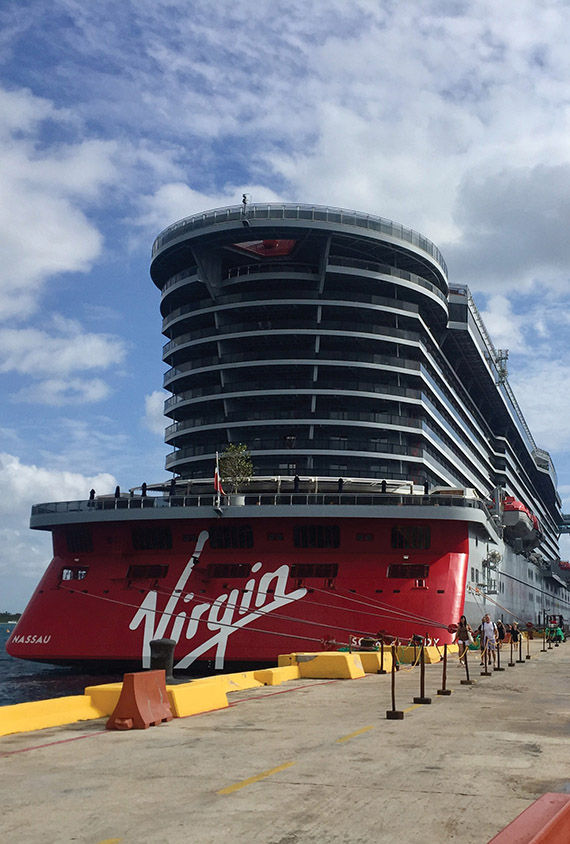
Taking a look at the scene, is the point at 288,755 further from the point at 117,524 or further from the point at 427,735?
the point at 117,524

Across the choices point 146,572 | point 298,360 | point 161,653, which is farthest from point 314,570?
point 161,653

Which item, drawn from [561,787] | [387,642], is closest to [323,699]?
[561,787]

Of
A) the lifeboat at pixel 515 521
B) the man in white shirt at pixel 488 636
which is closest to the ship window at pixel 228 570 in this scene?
the man in white shirt at pixel 488 636

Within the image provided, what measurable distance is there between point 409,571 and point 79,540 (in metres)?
14.0

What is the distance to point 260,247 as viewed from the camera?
48312 mm

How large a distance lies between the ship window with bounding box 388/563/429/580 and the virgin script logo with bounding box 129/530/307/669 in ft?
12.5

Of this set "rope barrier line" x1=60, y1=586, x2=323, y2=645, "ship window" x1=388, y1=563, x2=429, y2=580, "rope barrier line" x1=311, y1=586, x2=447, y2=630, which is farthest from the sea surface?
"ship window" x1=388, y1=563, x2=429, y2=580

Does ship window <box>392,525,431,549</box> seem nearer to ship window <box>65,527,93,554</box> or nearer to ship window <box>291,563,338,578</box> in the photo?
ship window <box>291,563,338,578</box>

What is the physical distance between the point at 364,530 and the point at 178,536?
7.59m

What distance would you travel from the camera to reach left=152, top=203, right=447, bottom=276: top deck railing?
1795 inches

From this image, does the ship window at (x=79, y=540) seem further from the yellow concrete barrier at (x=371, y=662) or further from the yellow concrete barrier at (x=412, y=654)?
the yellow concrete barrier at (x=371, y=662)

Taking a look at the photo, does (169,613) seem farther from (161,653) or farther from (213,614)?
(161,653)

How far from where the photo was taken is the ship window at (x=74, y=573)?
111ft

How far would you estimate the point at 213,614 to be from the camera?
101 feet
